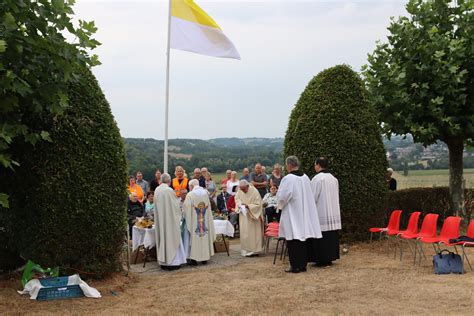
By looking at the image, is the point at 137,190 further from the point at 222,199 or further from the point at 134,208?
the point at 222,199

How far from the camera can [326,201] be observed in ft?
34.0

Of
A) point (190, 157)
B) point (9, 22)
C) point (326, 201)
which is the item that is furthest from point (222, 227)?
point (190, 157)

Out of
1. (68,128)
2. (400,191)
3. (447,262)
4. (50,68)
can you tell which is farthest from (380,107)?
(50,68)

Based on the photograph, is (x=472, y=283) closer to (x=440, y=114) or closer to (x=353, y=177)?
(x=353, y=177)

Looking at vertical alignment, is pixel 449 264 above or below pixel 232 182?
below

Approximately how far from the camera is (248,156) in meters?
22.2

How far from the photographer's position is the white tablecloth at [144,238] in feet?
35.7

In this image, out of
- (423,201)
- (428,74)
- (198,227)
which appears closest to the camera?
(198,227)

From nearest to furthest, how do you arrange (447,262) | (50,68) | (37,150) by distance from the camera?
(50,68)
(37,150)
(447,262)

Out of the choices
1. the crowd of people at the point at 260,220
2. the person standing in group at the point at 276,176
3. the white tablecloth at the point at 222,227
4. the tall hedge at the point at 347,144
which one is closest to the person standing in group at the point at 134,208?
the white tablecloth at the point at 222,227

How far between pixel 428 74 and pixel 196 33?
19.7ft

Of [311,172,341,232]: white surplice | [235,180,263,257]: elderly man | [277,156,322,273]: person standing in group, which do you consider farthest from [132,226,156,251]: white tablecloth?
[311,172,341,232]: white surplice

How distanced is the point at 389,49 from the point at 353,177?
13.6 feet

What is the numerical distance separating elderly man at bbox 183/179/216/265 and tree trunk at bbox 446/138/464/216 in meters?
7.33
